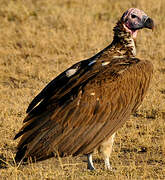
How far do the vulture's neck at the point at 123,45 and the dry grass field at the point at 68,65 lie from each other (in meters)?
Answer: 1.34

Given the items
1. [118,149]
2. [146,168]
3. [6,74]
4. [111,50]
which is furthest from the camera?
[6,74]

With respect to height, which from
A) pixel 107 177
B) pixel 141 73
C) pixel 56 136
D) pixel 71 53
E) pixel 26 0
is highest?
pixel 26 0

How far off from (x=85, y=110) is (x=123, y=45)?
1.28 m

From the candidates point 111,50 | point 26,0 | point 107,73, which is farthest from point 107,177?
point 26,0

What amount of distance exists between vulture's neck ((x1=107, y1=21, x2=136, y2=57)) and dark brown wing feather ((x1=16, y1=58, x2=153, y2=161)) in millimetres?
511

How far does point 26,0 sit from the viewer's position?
15586mm

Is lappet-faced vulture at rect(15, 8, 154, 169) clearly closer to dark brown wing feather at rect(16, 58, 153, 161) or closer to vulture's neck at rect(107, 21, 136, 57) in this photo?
dark brown wing feather at rect(16, 58, 153, 161)

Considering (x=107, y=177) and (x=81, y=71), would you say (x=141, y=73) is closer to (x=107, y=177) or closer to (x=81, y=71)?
(x=81, y=71)

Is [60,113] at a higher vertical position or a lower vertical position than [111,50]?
lower

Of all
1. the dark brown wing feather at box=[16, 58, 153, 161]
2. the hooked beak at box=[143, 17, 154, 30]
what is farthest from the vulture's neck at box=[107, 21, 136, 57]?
the dark brown wing feather at box=[16, 58, 153, 161]

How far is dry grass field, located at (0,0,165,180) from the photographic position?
6297 mm

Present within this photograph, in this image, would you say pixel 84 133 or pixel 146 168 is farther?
pixel 146 168

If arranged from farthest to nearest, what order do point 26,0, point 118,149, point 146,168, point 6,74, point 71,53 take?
point 26,0 → point 71,53 → point 6,74 → point 118,149 → point 146,168

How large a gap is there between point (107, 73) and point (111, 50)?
0.73 metres
